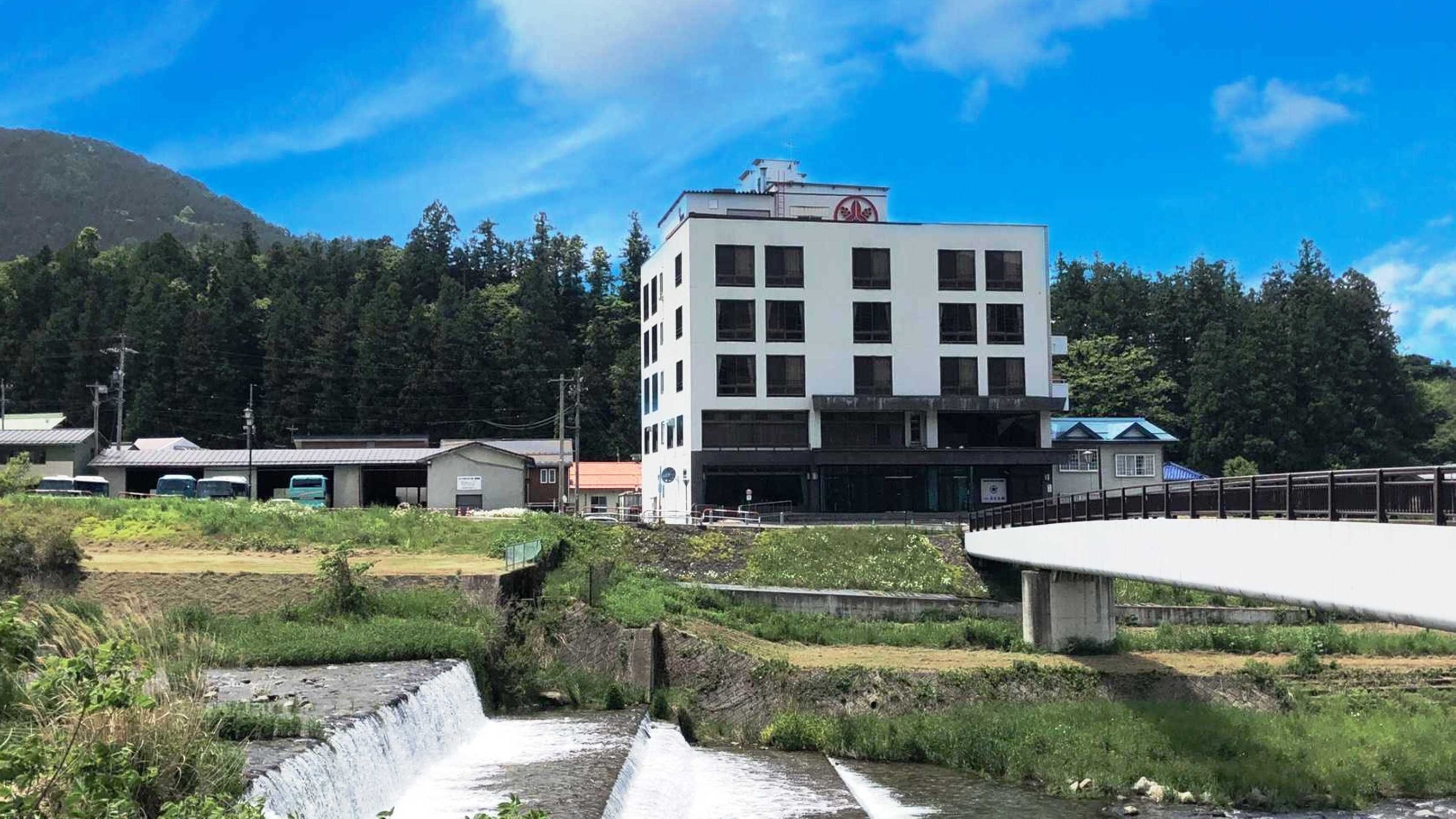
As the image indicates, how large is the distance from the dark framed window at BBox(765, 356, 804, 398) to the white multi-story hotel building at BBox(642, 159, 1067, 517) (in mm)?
77

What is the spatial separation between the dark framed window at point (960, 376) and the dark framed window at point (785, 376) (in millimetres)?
7776

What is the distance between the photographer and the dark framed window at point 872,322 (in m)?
63.9

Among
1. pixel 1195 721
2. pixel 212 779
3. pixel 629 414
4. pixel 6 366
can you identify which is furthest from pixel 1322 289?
pixel 6 366

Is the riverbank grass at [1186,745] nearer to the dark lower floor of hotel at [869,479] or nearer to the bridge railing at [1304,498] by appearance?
the bridge railing at [1304,498]

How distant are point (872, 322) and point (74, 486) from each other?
4255 cm

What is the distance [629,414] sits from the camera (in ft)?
339

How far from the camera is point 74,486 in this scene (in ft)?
208

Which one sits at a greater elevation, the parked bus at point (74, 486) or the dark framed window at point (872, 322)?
the dark framed window at point (872, 322)

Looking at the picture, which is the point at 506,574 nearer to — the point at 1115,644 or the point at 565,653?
the point at 565,653

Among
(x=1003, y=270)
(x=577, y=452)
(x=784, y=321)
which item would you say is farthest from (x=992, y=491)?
(x=577, y=452)

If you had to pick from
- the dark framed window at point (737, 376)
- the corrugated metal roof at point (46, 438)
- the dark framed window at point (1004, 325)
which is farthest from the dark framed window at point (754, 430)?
the corrugated metal roof at point (46, 438)

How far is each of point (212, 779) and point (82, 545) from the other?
3376 cm

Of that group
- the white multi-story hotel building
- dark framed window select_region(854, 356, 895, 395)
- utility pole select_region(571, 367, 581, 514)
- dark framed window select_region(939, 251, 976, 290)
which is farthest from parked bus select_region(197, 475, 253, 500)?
dark framed window select_region(939, 251, 976, 290)

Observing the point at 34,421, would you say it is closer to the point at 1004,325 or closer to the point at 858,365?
the point at 858,365
